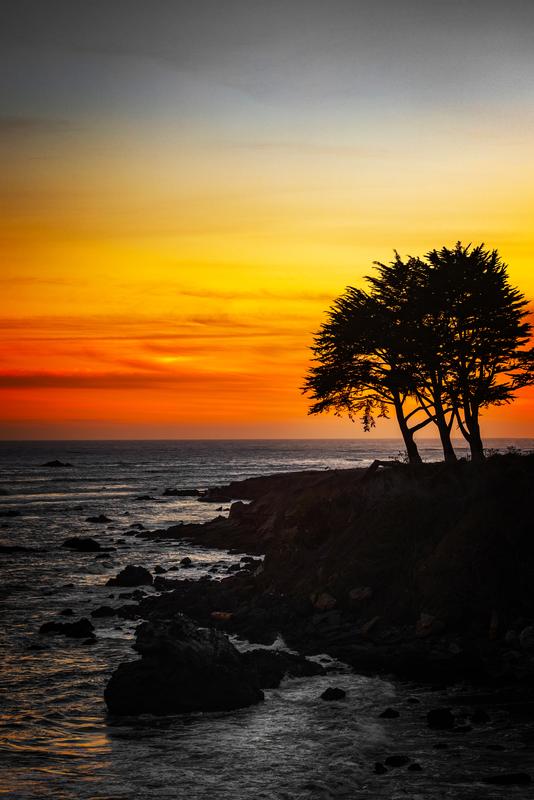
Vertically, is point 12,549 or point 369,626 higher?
point 369,626

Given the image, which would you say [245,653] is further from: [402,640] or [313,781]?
[313,781]

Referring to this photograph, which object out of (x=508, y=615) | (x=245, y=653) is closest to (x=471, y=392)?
(x=508, y=615)

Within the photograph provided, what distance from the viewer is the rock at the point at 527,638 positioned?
19.8m

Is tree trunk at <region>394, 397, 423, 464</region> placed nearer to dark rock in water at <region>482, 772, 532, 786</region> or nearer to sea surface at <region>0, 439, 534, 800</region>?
sea surface at <region>0, 439, 534, 800</region>

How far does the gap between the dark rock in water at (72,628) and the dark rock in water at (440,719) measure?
41.5 ft

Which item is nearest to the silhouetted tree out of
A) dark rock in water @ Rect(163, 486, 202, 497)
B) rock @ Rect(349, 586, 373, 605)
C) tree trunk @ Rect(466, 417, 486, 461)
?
tree trunk @ Rect(466, 417, 486, 461)

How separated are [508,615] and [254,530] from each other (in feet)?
93.3

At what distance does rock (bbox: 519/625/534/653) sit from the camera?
64.9ft

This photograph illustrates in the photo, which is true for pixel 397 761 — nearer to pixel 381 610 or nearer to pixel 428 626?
pixel 428 626

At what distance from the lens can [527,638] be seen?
65.9 ft

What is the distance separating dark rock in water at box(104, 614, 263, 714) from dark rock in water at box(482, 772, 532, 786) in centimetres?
632

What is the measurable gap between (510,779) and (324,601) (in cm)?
1237

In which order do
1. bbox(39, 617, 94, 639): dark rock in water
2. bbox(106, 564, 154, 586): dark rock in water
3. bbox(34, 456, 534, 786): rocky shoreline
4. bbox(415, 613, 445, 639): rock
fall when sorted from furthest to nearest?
bbox(106, 564, 154, 586): dark rock in water, bbox(39, 617, 94, 639): dark rock in water, bbox(415, 613, 445, 639): rock, bbox(34, 456, 534, 786): rocky shoreline

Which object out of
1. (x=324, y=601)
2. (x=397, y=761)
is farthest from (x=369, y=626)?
(x=397, y=761)
